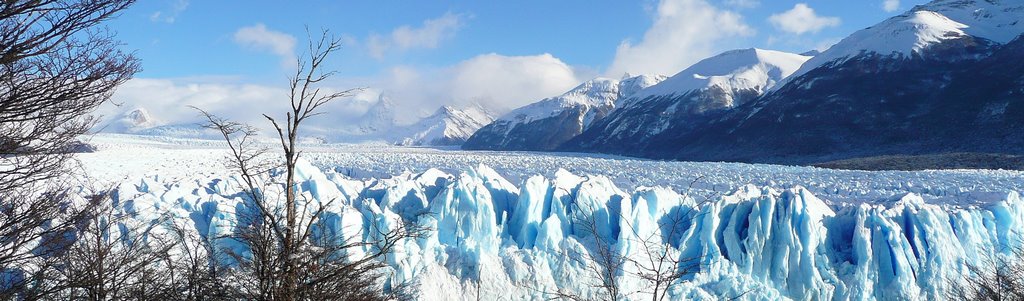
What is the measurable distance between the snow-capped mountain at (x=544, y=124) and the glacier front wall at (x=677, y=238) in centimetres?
8496

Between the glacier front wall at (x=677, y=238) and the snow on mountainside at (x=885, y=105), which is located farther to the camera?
the snow on mountainside at (x=885, y=105)

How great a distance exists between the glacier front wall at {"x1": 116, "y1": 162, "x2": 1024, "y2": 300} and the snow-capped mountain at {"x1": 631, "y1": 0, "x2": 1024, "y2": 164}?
3250 cm

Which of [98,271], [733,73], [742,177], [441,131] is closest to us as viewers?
[98,271]

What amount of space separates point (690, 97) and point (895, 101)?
28123mm

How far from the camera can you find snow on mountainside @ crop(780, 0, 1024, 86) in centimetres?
6150

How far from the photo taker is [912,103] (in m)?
52.9

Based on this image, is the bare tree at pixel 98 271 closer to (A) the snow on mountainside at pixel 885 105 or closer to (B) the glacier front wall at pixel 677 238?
(B) the glacier front wall at pixel 677 238

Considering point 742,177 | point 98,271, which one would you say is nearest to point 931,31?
point 742,177

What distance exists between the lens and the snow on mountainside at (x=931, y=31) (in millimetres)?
61500

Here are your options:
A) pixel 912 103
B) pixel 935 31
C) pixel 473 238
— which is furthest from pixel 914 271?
pixel 935 31

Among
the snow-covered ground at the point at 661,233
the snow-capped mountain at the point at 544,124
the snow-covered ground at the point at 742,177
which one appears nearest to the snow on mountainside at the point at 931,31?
the snow-capped mountain at the point at 544,124

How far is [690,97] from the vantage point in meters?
80.3

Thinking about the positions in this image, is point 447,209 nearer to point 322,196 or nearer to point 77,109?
point 322,196

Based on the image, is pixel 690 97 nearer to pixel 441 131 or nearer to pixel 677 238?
pixel 677 238
